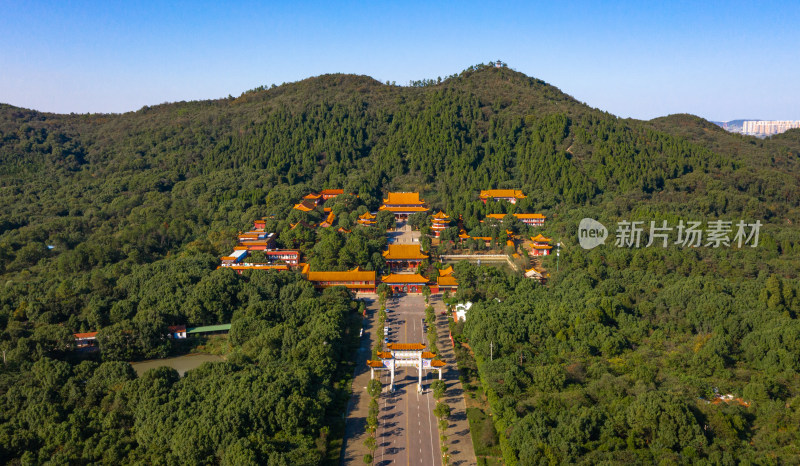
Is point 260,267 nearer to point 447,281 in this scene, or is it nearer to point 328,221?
point 328,221

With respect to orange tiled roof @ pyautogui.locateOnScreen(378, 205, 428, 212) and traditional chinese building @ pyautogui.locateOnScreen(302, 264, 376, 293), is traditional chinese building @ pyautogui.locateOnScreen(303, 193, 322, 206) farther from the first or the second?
traditional chinese building @ pyautogui.locateOnScreen(302, 264, 376, 293)

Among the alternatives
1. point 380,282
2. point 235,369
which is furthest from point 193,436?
point 380,282

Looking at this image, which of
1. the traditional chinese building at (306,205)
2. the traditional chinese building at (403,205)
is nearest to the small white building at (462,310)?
the traditional chinese building at (403,205)

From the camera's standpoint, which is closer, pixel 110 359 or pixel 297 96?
pixel 110 359

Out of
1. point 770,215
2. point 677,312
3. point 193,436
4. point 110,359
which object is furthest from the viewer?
point 770,215

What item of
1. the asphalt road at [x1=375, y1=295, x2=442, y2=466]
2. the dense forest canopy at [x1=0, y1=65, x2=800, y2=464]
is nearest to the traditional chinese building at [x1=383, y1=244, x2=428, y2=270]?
the dense forest canopy at [x1=0, y1=65, x2=800, y2=464]

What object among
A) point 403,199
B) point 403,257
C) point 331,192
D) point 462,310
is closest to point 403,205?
point 403,199

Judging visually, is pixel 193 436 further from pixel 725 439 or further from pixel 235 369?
pixel 725 439
